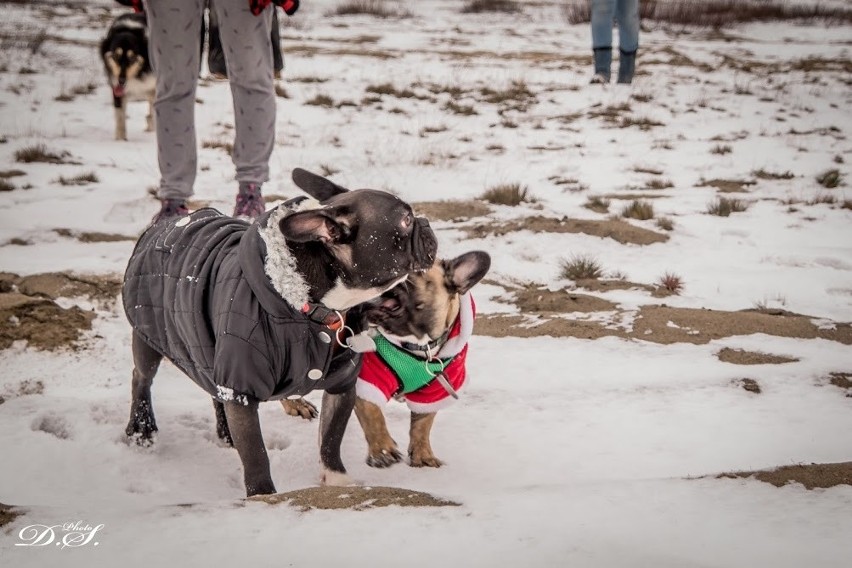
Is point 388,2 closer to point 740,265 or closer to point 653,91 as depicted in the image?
point 653,91

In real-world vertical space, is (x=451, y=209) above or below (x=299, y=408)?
above

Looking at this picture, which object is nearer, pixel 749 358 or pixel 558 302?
pixel 749 358

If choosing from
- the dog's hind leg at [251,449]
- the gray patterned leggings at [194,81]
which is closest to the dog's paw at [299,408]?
the dog's hind leg at [251,449]

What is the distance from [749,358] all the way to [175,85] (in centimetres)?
370

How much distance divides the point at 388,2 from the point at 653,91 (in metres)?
17.1

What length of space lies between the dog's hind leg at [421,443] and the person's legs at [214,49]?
113 inches

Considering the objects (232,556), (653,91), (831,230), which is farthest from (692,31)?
(232,556)

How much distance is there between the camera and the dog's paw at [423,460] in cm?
285

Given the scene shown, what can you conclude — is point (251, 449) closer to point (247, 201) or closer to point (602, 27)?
point (247, 201)

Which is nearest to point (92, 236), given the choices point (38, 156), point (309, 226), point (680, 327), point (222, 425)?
point (38, 156)

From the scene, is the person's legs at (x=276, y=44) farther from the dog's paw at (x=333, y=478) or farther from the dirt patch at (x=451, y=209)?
the dog's paw at (x=333, y=478)

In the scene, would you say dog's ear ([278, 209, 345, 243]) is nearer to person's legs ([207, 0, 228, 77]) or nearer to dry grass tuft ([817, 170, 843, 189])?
person's legs ([207, 0, 228, 77])

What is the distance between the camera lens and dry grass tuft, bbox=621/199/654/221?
19.3 feet

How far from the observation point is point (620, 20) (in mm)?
10797
